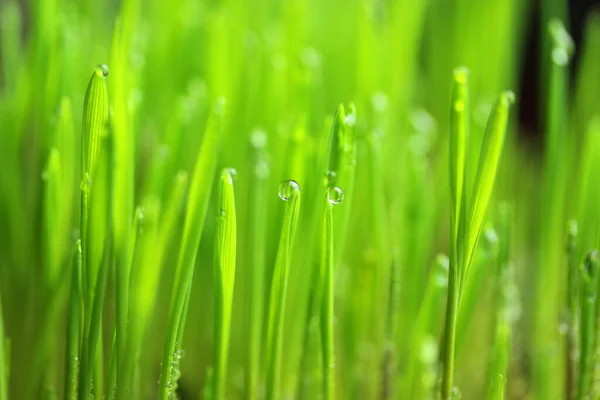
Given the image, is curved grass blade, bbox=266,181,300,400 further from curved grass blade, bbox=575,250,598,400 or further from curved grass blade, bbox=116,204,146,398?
curved grass blade, bbox=575,250,598,400

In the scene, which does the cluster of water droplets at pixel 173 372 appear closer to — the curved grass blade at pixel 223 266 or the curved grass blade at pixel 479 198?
the curved grass blade at pixel 223 266

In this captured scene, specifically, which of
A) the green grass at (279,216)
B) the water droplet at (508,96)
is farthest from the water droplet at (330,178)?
the water droplet at (508,96)

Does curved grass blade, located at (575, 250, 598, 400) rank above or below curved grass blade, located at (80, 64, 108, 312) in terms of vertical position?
below

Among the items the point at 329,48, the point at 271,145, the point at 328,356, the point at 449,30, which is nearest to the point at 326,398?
the point at 328,356

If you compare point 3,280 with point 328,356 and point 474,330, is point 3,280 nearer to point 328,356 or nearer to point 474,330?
point 328,356

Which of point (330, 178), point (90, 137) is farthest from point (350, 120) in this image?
point (90, 137)

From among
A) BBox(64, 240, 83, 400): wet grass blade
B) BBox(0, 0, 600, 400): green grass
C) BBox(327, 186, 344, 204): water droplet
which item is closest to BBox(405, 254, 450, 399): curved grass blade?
BBox(0, 0, 600, 400): green grass
